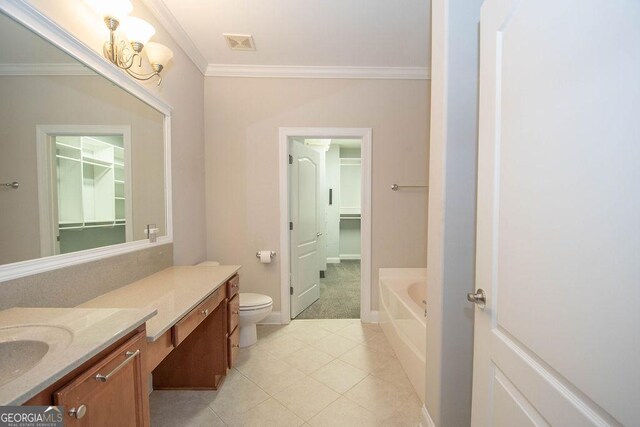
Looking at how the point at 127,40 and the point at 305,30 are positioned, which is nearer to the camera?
the point at 127,40

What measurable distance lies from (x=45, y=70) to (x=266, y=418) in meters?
2.07

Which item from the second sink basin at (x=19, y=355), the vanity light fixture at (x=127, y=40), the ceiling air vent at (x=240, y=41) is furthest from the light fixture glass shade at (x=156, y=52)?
the second sink basin at (x=19, y=355)

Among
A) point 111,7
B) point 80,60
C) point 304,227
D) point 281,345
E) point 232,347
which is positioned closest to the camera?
point 80,60

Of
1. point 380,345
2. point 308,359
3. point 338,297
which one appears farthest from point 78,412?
point 338,297

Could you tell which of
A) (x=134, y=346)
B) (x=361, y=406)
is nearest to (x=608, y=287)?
(x=134, y=346)

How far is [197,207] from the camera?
248 centimetres

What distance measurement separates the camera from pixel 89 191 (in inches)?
52.0

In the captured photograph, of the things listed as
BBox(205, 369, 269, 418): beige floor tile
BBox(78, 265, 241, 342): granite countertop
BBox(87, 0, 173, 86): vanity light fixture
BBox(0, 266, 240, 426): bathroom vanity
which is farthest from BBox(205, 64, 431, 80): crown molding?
BBox(205, 369, 269, 418): beige floor tile

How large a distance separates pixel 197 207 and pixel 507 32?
251 cm

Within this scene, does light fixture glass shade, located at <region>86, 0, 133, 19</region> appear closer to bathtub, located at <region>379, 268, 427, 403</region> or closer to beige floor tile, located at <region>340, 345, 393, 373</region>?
bathtub, located at <region>379, 268, 427, 403</region>

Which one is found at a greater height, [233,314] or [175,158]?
[175,158]

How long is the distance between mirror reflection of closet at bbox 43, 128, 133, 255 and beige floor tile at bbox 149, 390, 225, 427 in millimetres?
1064

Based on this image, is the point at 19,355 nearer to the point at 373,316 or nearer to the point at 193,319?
the point at 193,319

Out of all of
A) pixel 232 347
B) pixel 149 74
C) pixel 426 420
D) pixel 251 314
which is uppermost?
pixel 149 74
